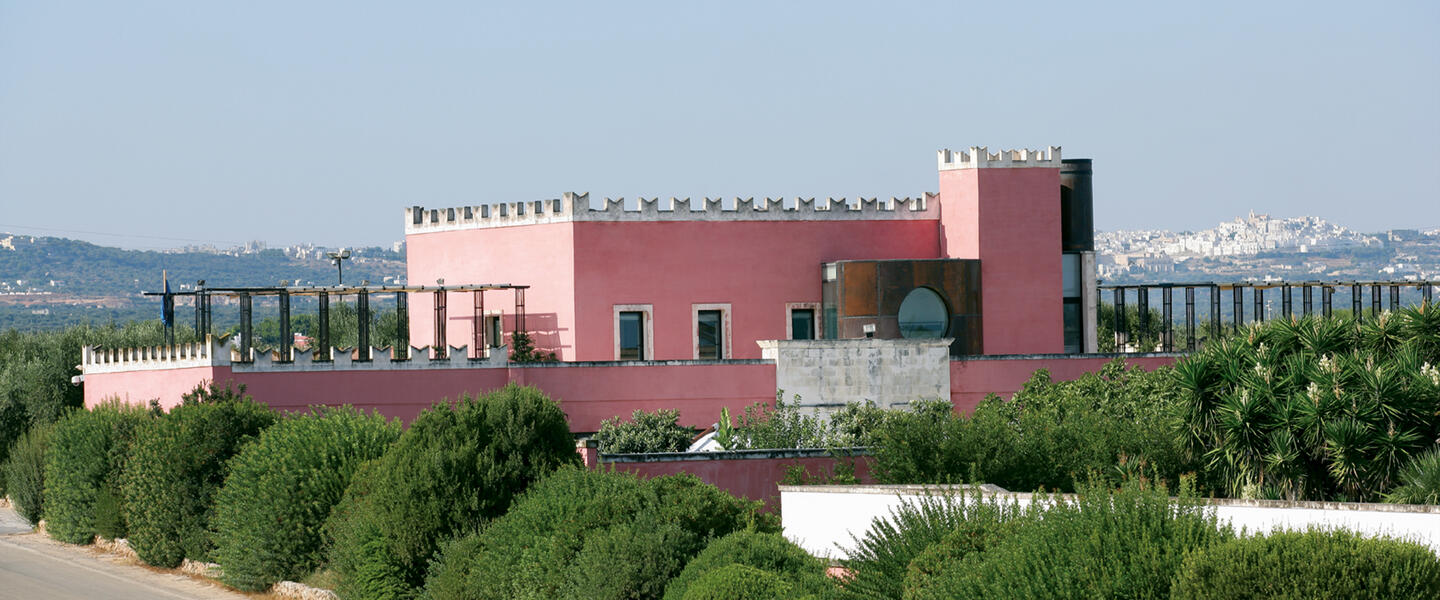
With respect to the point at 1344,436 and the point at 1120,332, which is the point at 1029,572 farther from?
the point at 1120,332

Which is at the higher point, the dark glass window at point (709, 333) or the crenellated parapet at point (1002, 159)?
the crenellated parapet at point (1002, 159)

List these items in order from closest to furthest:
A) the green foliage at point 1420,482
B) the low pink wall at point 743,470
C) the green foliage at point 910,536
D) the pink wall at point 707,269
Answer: the green foliage at point 910,536, the green foliage at point 1420,482, the low pink wall at point 743,470, the pink wall at point 707,269

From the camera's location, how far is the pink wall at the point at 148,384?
34.0 metres

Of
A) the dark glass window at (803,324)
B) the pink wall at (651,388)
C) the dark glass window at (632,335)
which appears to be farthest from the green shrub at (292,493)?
the dark glass window at (803,324)

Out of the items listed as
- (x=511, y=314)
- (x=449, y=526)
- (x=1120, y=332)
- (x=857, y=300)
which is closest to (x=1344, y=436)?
(x=449, y=526)

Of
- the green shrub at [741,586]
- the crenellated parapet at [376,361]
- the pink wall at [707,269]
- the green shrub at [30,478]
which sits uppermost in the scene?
the pink wall at [707,269]

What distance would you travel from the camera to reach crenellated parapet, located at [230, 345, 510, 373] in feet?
112

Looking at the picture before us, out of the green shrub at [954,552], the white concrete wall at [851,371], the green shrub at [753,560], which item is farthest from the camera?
the white concrete wall at [851,371]

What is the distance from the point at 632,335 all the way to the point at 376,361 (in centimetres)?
657

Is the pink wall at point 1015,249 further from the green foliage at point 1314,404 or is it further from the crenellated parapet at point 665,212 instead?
the green foliage at point 1314,404

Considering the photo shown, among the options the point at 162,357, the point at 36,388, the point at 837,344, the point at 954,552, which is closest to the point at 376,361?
the point at 162,357

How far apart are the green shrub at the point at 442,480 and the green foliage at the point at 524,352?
13.1m

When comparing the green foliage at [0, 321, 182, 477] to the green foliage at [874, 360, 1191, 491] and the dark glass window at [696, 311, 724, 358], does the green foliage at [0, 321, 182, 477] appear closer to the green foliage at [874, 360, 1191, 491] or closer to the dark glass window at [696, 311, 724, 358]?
the dark glass window at [696, 311, 724, 358]

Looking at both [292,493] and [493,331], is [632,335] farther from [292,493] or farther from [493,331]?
[292,493]
